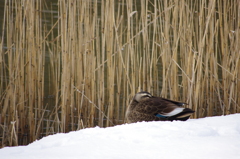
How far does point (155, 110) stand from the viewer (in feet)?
10.5

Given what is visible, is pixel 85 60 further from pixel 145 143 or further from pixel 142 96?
pixel 145 143

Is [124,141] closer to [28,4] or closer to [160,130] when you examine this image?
[160,130]

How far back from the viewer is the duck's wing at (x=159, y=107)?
3098 mm

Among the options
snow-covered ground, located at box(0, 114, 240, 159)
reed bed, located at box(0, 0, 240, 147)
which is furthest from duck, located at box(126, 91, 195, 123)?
snow-covered ground, located at box(0, 114, 240, 159)

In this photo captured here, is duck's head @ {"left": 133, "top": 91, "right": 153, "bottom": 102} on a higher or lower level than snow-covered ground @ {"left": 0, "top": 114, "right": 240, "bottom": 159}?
higher

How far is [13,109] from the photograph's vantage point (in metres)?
3.48

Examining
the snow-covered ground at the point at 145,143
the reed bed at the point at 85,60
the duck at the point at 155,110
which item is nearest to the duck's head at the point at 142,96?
the duck at the point at 155,110

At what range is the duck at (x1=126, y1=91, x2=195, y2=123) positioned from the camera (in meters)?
3.07

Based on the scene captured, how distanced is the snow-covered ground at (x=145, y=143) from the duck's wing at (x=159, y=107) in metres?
0.58

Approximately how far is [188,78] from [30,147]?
1839mm

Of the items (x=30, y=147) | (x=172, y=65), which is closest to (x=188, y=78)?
(x=172, y=65)

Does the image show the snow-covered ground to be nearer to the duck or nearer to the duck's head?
the duck

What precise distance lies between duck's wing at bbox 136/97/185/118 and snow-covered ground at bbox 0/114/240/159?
577 millimetres

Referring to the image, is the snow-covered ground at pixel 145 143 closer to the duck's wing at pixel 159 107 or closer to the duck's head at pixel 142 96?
the duck's wing at pixel 159 107
